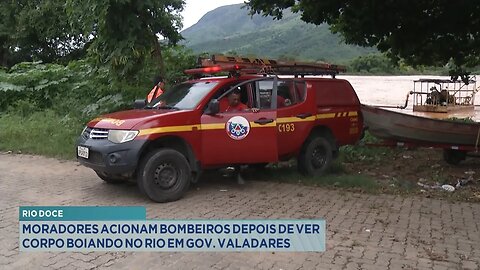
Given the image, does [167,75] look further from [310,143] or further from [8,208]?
[8,208]

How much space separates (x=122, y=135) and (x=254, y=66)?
2.58 metres

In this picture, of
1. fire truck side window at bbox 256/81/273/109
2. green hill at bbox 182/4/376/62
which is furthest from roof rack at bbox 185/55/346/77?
green hill at bbox 182/4/376/62

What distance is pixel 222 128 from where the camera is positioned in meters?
7.05

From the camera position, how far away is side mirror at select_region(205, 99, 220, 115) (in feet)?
22.8

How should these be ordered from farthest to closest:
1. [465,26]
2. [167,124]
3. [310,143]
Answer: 1. [465,26]
2. [310,143]
3. [167,124]

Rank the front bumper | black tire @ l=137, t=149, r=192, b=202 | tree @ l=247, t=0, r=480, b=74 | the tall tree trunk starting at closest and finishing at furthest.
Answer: the front bumper
black tire @ l=137, t=149, r=192, b=202
tree @ l=247, t=0, r=480, b=74
the tall tree trunk

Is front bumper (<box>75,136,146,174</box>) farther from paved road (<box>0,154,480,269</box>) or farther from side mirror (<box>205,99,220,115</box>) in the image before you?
side mirror (<box>205,99,220,115</box>)

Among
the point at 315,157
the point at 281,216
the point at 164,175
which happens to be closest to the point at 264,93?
the point at 315,157

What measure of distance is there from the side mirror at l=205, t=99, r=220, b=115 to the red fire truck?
0.05 ft

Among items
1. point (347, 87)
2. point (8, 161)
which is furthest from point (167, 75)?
point (347, 87)

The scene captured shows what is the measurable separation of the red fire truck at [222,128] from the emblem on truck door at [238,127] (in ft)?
0.05

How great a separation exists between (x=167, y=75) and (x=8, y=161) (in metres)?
4.50

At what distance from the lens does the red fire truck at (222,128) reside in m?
6.53

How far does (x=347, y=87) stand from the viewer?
9031mm
